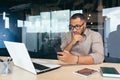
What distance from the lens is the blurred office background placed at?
277cm

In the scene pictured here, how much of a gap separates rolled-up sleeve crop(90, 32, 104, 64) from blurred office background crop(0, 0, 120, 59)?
922mm

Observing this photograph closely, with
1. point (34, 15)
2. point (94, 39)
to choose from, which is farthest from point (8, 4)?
point (94, 39)

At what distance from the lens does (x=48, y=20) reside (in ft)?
9.62

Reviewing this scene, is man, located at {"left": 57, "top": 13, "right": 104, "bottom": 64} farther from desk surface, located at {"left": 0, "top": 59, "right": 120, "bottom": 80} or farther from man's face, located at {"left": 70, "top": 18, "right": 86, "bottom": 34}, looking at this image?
desk surface, located at {"left": 0, "top": 59, "right": 120, "bottom": 80}

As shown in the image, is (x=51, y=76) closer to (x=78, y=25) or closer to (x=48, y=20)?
(x=78, y=25)

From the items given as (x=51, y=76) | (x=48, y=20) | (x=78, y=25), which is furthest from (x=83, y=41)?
(x=48, y=20)

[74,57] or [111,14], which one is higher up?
[111,14]

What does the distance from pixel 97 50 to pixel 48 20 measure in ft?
4.61

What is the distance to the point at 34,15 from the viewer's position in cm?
297

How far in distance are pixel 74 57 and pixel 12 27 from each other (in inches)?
70.5

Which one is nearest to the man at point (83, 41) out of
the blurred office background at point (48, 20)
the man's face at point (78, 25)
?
the man's face at point (78, 25)

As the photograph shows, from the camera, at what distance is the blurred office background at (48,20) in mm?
2770

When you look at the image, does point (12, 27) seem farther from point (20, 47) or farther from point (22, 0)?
point (20, 47)

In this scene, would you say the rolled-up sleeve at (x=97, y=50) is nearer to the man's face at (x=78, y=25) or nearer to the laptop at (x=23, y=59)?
the man's face at (x=78, y=25)
